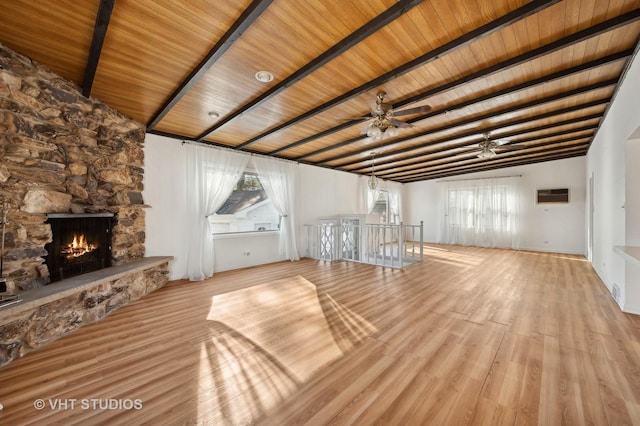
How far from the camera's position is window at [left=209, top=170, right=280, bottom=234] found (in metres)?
5.19

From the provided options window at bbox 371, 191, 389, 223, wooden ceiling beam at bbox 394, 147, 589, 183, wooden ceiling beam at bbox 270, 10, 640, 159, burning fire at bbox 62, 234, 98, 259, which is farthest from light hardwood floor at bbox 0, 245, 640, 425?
window at bbox 371, 191, 389, 223

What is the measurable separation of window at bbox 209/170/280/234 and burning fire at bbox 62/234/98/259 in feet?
6.58

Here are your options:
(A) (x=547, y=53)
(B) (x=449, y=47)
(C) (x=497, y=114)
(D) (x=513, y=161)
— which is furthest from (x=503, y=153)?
(B) (x=449, y=47)

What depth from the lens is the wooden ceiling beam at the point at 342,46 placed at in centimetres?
177

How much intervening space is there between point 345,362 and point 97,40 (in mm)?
3323

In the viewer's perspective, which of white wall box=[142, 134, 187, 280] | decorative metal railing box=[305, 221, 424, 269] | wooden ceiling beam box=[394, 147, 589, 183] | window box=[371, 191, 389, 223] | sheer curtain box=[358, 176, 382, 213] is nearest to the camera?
white wall box=[142, 134, 187, 280]

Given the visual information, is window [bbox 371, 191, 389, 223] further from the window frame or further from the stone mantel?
the stone mantel

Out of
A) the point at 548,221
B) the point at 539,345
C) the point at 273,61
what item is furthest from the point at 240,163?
the point at 548,221

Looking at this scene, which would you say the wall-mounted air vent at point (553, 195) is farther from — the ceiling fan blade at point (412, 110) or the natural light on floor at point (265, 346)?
the natural light on floor at point (265, 346)

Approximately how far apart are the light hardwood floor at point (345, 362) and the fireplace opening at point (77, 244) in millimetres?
765

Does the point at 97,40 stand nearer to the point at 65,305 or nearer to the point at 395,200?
the point at 65,305

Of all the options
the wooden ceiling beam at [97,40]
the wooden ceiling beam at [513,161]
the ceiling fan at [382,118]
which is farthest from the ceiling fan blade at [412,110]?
the wooden ceiling beam at [513,161]

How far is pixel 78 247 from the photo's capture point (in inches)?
117

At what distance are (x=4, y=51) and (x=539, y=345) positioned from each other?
5.48m
